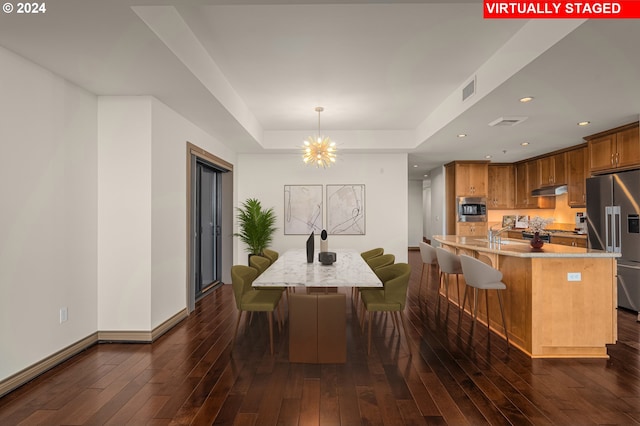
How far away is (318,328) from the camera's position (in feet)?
9.92

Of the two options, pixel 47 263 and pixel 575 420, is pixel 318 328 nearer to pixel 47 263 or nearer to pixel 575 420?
pixel 575 420

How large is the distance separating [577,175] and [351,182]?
14.0 feet

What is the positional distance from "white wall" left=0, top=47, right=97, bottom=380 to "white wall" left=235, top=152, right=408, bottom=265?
368 cm

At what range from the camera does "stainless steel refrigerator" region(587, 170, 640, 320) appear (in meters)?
4.58

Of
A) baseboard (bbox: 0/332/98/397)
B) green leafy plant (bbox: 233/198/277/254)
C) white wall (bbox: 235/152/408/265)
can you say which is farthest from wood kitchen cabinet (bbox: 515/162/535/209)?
baseboard (bbox: 0/332/98/397)

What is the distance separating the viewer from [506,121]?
4574 mm

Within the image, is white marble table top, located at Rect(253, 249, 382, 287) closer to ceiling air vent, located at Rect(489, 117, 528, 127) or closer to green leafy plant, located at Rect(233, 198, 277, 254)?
green leafy plant, located at Rect(233, 198, 277, 254)

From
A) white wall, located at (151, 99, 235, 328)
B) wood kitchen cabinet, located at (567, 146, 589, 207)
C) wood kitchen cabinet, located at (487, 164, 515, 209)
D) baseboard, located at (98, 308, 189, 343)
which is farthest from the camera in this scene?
wood kitchen cabinet, located at (487, 164, 515, 209)

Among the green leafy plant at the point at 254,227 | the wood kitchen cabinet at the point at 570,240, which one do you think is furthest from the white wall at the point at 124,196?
the wood kitchen cabinet at the point at 570,240

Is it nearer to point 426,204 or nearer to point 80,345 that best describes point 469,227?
point 426,204

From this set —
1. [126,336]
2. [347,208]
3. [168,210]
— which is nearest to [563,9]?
[168,210]

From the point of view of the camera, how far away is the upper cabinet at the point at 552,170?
6.78 metres

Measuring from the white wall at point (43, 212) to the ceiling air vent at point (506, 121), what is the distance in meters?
4.87

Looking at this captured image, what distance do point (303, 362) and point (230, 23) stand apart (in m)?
3.02
